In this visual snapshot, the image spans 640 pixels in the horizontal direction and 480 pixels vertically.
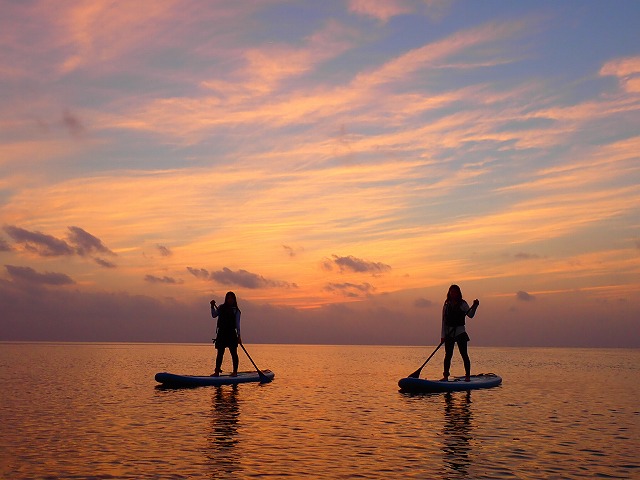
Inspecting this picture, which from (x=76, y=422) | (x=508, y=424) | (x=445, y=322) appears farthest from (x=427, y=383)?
(x=76, y=422)

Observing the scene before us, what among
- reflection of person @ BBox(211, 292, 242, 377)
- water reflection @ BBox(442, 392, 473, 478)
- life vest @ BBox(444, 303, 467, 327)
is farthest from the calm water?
life vest @ BBox(444, 303, 467, 327)

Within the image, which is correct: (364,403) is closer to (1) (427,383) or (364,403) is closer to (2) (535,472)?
(1) (427,383)

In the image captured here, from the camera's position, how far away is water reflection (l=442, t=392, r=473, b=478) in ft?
38.5

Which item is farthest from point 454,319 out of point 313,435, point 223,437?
point 223,437

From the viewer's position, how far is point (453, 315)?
25375mm

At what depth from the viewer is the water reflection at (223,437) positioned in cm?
1121

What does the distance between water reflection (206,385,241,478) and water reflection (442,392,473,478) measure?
3.70 m

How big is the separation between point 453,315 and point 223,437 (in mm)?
12960

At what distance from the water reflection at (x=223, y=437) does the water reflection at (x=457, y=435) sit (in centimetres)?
370

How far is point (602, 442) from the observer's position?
1475 cm

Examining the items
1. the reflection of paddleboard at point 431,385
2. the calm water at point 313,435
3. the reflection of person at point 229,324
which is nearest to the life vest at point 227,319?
the reflection of person at point 229,324

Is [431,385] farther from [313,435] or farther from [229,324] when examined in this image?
[313,435]

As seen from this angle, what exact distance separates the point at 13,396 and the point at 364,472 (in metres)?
17.6

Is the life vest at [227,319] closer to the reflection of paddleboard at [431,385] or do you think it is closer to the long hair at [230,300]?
the long hair at [230,300]
